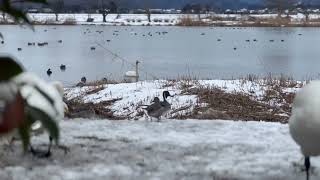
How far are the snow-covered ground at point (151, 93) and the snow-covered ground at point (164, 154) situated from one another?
337cm

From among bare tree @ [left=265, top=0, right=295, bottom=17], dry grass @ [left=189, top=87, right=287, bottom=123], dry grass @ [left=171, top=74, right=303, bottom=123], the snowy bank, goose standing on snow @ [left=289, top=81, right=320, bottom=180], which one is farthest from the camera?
bare tree @ [left=265, top=0, right=295, bottom=17]

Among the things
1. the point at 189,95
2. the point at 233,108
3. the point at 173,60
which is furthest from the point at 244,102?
the point at 173,60

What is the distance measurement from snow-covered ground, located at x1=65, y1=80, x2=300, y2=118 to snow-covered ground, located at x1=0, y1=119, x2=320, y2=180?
11.1ft

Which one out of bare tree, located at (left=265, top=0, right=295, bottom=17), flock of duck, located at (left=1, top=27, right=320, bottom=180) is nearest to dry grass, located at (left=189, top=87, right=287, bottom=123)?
flock of duck, located at (left=1, top=27, right=320, bottom=180)

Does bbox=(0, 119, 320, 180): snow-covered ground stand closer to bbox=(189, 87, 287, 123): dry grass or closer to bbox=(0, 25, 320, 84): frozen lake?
bbox=(189, 87, 287, 123): dry grass

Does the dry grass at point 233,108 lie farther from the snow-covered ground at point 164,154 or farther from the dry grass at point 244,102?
the snow-covered ground at point 164,154

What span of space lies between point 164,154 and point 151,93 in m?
6.12

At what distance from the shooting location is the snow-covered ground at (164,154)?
382 cm

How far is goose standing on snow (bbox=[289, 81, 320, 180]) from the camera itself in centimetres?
329

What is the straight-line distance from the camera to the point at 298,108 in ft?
11.2

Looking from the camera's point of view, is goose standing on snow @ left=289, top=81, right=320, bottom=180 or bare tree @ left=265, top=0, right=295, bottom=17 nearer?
goose standing on snow @ left=289, top=81, right=320, bottom=180

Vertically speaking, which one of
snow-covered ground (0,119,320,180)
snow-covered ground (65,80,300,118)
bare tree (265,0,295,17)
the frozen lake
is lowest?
the frozen lake

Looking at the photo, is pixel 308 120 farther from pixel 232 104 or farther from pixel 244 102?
pixel 244 102

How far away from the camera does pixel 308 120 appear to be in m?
3.30
